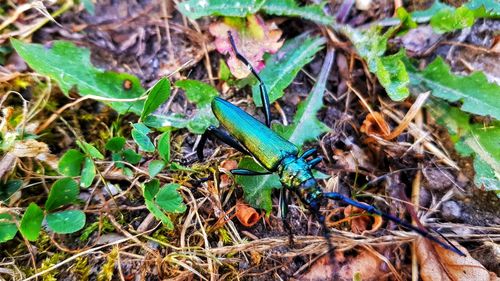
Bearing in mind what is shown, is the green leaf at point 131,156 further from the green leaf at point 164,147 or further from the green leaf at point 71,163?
the green leaf at point 71,163

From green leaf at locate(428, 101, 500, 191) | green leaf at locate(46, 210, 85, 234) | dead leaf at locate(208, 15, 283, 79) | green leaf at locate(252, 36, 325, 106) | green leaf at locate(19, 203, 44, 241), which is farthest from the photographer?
dead leaf at locate(208, 15, 283, 79)

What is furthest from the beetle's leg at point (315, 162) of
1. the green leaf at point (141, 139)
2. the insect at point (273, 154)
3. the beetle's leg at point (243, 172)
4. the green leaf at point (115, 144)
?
the green leaf at point (115, 144)

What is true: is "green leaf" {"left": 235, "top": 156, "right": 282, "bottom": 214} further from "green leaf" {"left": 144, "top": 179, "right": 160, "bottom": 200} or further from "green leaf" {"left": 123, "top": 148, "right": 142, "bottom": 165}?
"green leaf" {"left": 123, "top": 148, "right": 142, "bottom": 165}

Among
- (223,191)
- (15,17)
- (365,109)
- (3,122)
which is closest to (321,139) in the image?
(365,109)

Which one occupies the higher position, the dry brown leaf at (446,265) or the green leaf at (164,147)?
the green leaf at (164,147)

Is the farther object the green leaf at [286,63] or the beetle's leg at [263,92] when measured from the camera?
the green leaf at [286,63]

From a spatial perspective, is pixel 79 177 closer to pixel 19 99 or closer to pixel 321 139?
pixel 19 99

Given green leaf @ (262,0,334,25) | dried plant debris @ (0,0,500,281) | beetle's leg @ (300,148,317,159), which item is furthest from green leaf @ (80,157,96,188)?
green leaf @ (262,0,334,25)
